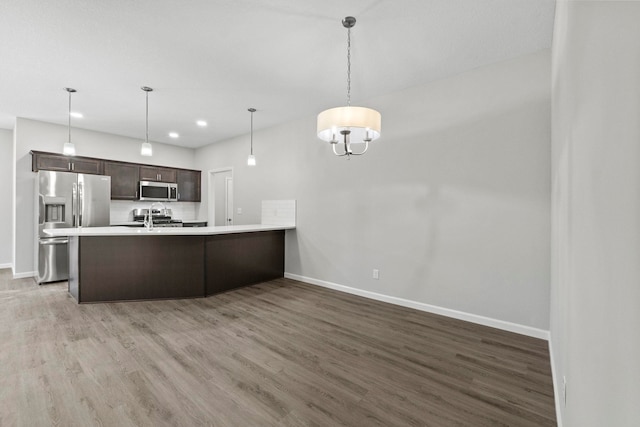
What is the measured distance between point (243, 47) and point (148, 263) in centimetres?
295

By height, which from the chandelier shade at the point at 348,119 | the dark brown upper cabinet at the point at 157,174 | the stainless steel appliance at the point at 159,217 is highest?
the dark brown upper cabinet at the point at 157,174

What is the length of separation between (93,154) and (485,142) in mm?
6708

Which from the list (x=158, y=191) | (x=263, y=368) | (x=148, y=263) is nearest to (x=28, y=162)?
(x=158, y=191)

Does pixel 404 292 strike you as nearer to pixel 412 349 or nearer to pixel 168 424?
pixel 412 349

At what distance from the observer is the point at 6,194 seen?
5.54 metres

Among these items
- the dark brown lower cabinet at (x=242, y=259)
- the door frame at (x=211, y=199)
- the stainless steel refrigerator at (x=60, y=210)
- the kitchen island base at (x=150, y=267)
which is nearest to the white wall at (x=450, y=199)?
the dark brown lower cabinet at (x=242, y=259)

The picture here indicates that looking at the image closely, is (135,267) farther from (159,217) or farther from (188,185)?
(188,185)

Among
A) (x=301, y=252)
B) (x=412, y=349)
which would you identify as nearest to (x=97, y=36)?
(x=301, y=252)

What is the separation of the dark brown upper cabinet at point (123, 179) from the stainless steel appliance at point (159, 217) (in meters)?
0.44

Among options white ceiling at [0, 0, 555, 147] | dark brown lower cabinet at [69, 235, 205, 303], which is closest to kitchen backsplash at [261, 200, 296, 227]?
dark brown lower cabinet at [69, 235, 205, 303]

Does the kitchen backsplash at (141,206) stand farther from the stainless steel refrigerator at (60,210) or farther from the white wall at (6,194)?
the white wall at (6,194)

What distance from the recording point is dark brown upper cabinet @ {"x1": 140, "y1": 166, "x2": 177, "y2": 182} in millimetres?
6203

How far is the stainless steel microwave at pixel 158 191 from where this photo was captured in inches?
241

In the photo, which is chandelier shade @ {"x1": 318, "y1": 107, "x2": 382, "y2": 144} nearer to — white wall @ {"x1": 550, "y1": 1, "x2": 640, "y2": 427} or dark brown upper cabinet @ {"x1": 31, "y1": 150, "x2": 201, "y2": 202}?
white wall @ {"x1": 550, "y1": 1, "x2": 640, "y2": 427}
